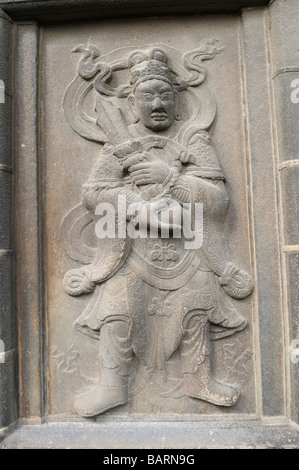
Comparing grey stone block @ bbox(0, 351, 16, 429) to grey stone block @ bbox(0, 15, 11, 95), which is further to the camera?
grey stone block @ bbox(0, 15, 11, 95)

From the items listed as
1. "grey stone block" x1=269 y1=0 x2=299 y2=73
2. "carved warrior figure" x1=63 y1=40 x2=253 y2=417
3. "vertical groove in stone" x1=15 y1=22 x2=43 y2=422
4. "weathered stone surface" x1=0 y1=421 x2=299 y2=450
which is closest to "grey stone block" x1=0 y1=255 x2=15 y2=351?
"vertical groove in stone" x1=15 y1=22 x2=43 y2=422

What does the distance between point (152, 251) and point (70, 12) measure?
1977mm

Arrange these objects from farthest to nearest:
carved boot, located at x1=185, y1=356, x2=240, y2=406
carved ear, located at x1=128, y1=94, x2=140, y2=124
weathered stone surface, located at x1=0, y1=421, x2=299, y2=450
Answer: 1. carved ear, located at x1=128, y1=94, x2=140, y2=124
2. carved boot, located at x1=185, y1=356, x2=240, y2=406
3. weathered stone surface, located at x1=0, y1=421, x2=299, y2=450

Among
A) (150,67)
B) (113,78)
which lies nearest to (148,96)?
(150,67)

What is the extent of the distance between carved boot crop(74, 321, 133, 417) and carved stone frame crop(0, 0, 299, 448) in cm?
16

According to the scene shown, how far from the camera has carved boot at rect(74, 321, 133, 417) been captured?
2.71 m

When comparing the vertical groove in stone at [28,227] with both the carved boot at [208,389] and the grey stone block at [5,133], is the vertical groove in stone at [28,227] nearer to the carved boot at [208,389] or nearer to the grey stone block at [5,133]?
the grey stone block at [5,133]

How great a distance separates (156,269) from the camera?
2.73 meters

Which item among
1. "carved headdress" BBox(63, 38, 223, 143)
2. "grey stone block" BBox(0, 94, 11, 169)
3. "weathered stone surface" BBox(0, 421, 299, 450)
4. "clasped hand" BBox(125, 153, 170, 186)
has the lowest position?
"weathered stone surface" BBox(0, 421, 299, 450)

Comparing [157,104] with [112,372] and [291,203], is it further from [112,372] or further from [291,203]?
[112,372]

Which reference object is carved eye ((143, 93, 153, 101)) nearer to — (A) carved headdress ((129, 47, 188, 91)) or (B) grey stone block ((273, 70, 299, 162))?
(A) carved headdress ((129, 47, 188, 91))

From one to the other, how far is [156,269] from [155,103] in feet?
4.05

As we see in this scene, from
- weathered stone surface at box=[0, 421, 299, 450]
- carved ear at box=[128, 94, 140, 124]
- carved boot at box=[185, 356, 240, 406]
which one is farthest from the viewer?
carved ear at box=[128, 94, 140, 124]

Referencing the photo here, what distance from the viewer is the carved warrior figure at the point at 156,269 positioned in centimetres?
272
